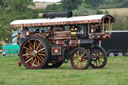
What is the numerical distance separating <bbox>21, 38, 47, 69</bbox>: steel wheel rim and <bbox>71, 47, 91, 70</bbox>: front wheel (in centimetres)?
131

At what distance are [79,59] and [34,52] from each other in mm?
2137

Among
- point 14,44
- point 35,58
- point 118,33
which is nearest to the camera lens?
point 35,58

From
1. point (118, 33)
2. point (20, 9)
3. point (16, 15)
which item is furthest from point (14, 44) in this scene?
point (20, 9)

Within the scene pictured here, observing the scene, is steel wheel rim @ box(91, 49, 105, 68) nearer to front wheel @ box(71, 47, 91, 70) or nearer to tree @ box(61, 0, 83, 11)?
front wheel @ box(71, 47, 91, 70)

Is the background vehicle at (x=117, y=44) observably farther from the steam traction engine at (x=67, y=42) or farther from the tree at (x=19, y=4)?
the tree at (x=19, y=4)

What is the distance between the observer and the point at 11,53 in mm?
44219

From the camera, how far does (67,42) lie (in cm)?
2200

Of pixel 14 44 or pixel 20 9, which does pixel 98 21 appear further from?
pixel 20 9

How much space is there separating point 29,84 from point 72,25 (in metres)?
6.78

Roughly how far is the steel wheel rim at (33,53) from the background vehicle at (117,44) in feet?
65.5

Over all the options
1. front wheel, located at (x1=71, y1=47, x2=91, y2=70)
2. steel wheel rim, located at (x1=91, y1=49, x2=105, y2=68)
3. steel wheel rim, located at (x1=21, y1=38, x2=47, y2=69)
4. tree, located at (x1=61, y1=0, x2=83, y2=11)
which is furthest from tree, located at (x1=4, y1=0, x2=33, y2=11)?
front wheel, located at (x1=71, y1=47, x2=91, y2=70)

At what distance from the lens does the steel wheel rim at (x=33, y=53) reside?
73.1 ft

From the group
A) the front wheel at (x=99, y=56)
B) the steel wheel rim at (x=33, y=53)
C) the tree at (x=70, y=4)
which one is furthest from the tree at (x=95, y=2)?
the front wheel at (x=99, y=56)

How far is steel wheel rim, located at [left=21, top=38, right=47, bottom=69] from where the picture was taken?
22.3 m
